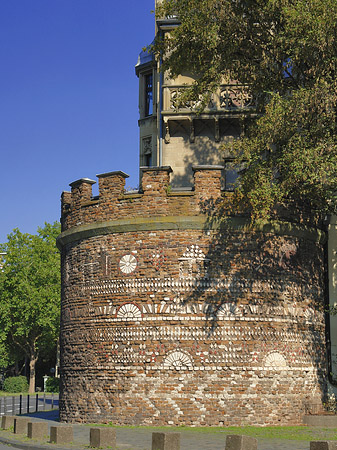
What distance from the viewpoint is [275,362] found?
1795 centimetres

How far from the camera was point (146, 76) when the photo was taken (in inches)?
1129

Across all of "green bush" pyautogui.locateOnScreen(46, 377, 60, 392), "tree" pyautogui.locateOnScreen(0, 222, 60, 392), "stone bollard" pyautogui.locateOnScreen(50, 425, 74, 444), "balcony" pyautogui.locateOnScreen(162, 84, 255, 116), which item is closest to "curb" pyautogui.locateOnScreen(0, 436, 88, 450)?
"stone bollard" pyautogui.locateOnScreen(50, 425, 74, 444)

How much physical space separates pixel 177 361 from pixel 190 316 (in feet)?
3.91

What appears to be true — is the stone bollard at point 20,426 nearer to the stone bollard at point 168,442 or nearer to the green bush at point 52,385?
the stone bollard at point 168,442

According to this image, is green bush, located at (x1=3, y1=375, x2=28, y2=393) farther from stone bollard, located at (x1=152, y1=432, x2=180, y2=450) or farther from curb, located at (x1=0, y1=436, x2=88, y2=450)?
stone bollard, located at (x1=152, y1=432, x2=180, y2=450)

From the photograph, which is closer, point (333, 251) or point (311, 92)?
point (311, 92)

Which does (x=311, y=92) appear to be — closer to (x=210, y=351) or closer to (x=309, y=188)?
(x=309, y=188)

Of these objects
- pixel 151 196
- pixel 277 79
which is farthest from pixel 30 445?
pixel 277 79

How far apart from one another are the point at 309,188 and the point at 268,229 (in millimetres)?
1840

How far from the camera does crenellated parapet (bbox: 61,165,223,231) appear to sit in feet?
60.7

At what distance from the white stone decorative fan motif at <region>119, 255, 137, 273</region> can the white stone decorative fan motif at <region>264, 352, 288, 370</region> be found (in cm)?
425

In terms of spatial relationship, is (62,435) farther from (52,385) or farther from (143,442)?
(52,385)

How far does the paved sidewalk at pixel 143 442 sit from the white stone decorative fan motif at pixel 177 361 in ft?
5.67

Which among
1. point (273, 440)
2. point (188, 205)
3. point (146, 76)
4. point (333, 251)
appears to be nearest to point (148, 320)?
point (188, 205)
